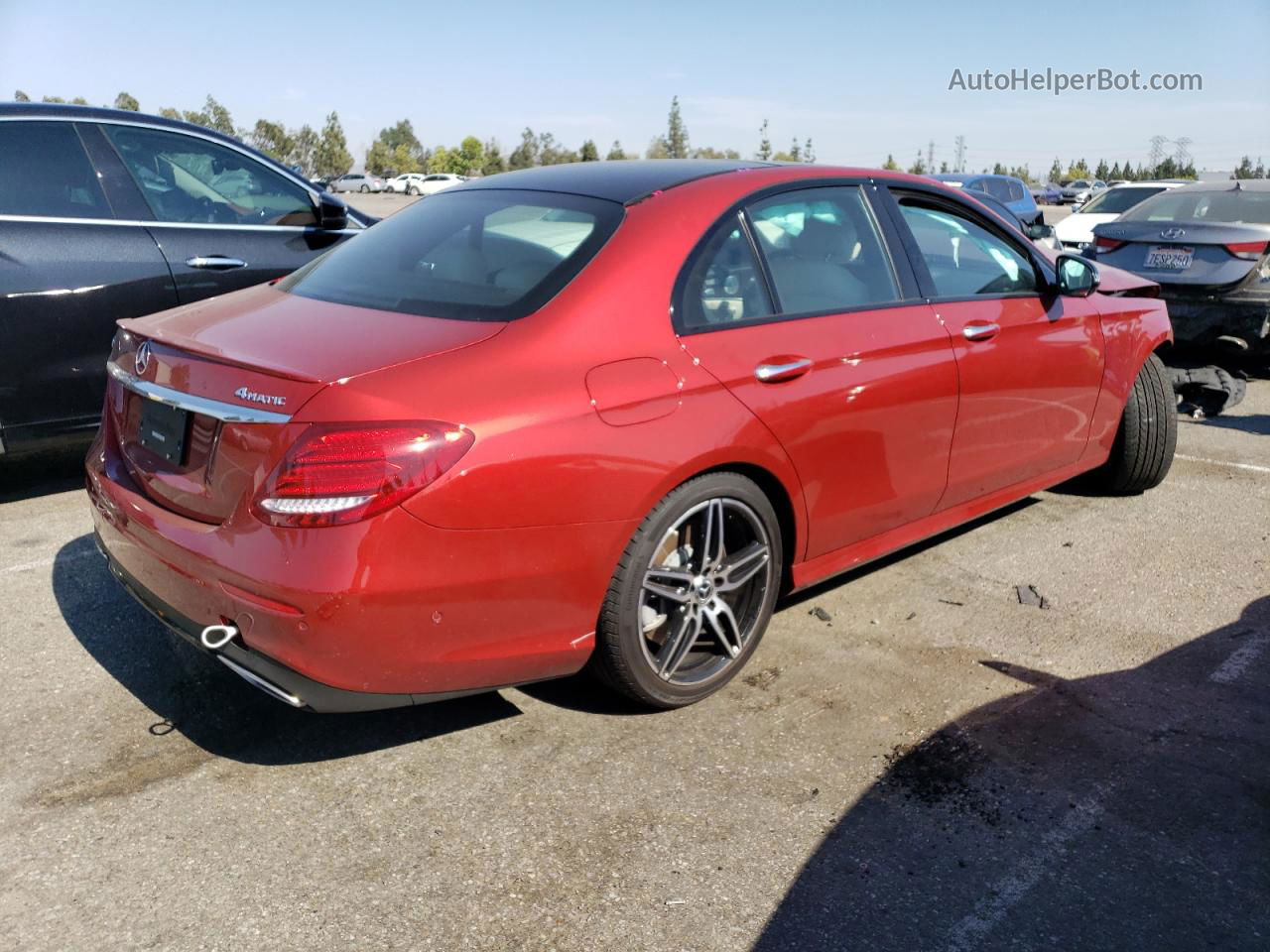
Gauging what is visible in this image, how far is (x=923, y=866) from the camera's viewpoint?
261 centimetres

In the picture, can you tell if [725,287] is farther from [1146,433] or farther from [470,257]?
[1146,433]

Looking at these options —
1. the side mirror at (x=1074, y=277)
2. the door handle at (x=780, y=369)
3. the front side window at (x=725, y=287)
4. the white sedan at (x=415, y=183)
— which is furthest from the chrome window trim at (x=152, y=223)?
→ the white sedan at (x=415, y=183)

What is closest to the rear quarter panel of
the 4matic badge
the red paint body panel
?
the red paint body panel

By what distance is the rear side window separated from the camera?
4883 mm

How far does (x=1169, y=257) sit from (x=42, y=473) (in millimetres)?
7684

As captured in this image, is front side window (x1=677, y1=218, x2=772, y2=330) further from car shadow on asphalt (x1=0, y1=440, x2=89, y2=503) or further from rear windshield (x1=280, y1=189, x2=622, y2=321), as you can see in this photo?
car shadow on asphalt (x1=0, y1=440, x2=89, y2=503)

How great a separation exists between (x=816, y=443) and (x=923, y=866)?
4.43 ft

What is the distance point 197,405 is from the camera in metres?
2.84

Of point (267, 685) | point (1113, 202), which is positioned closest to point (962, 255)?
point (267, 685)

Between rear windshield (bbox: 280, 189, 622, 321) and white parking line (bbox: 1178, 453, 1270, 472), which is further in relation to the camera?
white parking line (bbox: 1178, 453, 1270, 472)

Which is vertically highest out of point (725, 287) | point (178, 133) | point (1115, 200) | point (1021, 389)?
point (178, 133)

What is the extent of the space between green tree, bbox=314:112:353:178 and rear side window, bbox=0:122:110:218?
89926 mm

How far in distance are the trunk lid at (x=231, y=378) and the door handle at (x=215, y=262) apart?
2.16 m

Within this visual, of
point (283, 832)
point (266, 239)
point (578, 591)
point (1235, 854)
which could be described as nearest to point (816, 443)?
point (578, 591)
